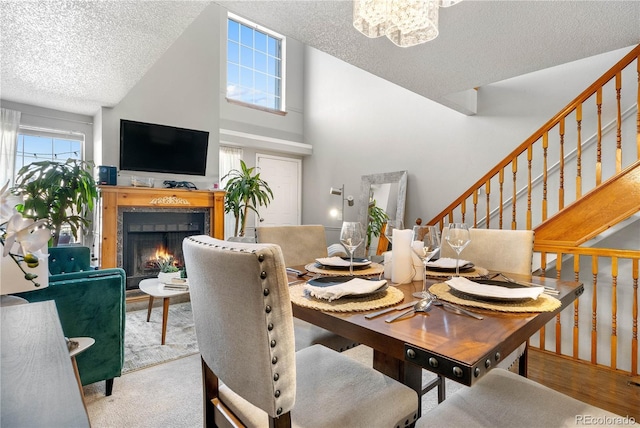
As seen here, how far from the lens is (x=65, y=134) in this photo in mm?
4195

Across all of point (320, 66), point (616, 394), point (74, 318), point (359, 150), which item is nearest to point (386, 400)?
point (74, 318)

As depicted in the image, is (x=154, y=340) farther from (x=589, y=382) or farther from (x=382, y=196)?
(x=382, y=196)

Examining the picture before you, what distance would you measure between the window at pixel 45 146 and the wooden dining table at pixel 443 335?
4.65m

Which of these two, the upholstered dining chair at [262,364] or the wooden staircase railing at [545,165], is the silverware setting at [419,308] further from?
the wooden staircase railing at [545,165]

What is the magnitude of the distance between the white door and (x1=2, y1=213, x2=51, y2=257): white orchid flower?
5.19 metres

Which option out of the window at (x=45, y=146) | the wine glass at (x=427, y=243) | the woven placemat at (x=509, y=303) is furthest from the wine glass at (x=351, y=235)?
the window at (x=45, y=146)

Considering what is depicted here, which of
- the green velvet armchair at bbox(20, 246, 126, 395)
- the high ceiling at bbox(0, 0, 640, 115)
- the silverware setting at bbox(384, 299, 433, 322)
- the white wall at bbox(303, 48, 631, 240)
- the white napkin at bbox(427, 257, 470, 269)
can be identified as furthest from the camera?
the white wall at bbox(303, 48, 631, 240)

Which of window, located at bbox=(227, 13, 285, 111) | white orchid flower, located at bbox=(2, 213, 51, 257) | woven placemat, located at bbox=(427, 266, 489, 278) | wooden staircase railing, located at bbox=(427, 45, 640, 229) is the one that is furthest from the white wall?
white orchid flower, located at bbox=(2, 213, 51, 257)

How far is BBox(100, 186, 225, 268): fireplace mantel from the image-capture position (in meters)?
3.59

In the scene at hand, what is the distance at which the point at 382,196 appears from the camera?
4820 mm

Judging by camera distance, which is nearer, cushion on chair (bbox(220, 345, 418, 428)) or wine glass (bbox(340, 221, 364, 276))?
cushion on chair (bbox(220, 345, 418, 428))

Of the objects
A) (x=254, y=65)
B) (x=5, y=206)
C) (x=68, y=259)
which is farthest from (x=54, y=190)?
(x=254, y=65)

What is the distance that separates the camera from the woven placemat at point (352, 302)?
3.07 feet

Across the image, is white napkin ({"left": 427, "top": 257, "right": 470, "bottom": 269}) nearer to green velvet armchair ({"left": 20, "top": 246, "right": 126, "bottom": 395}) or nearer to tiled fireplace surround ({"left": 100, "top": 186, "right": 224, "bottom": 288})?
green velvet armchair ({"left": 20, "top": 246, "right": 126, "bottom": 395})
